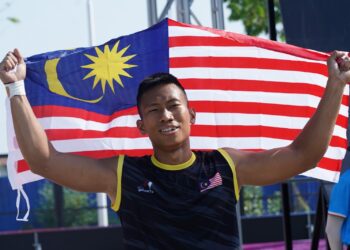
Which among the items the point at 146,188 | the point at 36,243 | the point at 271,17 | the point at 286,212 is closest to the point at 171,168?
the point at 146,188

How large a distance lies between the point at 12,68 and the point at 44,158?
0.36 metres

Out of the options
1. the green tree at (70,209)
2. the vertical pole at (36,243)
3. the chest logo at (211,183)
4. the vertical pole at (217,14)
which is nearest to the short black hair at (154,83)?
the chest logo at (211,183)

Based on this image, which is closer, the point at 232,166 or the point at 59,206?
the point at 232,166

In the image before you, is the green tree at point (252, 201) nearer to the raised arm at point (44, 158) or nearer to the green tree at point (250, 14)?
the green tree at point (250, 14)

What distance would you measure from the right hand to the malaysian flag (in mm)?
1170

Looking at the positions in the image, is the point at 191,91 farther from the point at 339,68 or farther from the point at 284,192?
the point at 284,192

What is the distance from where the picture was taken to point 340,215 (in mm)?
6301

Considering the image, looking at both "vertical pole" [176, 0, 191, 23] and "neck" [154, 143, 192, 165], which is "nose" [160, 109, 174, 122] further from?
"vertical pole" [176, 0, 191, 23]

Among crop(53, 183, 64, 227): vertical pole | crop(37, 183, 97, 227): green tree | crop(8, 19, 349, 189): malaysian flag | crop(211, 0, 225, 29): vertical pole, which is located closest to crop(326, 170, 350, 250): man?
crop(8, 19, 349, 189): malaysian flag

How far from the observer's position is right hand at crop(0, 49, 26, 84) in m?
3.95

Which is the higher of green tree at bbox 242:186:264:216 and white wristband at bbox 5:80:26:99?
white wristband at bbox 5:80:26:99

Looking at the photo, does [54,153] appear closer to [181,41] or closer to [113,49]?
[113,49]

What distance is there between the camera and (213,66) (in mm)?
5746

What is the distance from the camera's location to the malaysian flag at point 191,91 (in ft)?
17.4
